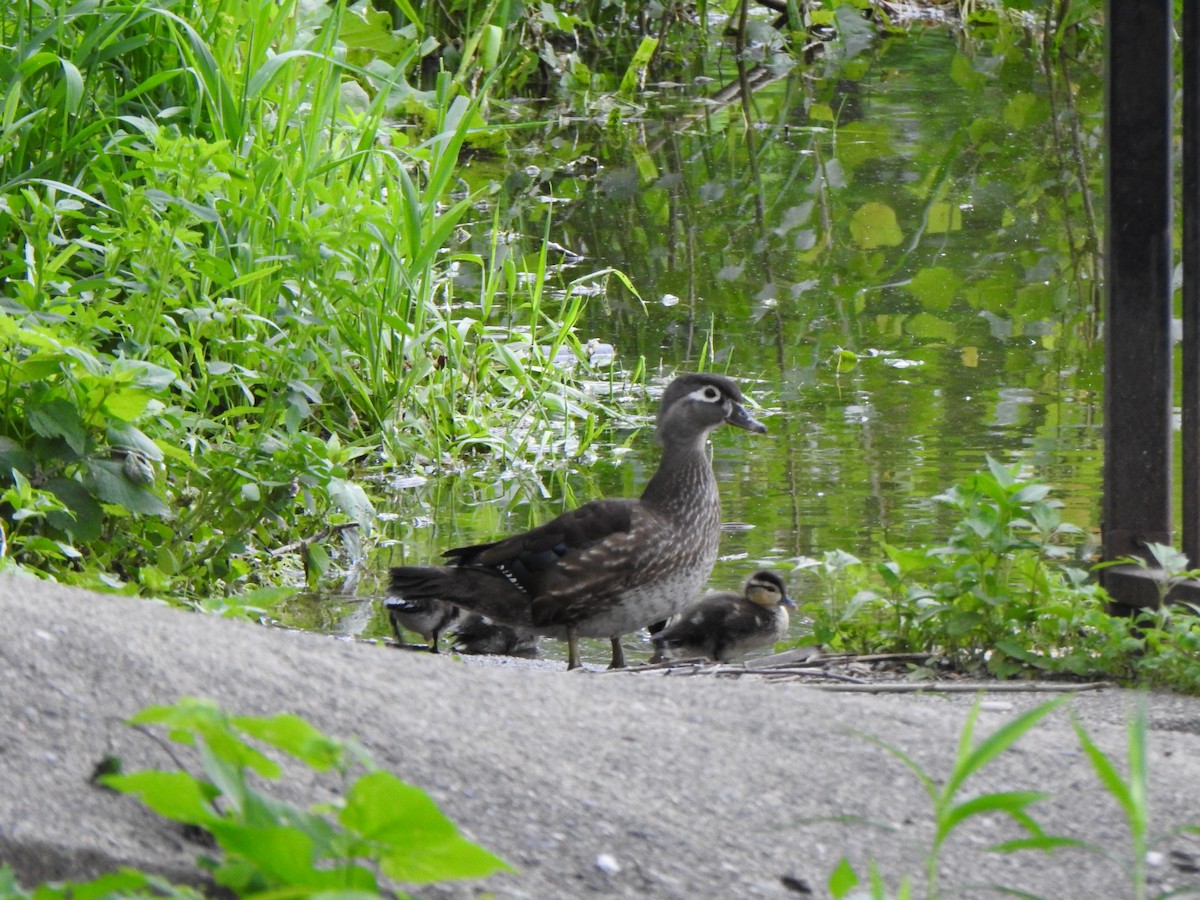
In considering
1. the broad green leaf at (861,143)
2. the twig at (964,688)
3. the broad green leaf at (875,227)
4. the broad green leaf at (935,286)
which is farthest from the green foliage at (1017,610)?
the broad green leaf at (861,143)

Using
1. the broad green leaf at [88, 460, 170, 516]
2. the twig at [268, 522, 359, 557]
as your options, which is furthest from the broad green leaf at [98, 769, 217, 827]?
the twig at [268, 522, 359, 557]

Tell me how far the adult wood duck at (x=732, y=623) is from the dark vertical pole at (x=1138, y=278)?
1140mm

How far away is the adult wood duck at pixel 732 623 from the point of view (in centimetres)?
532

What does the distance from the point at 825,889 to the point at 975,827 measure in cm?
36

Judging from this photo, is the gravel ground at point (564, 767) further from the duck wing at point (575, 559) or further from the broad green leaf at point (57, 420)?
the duck wing at point (575, 559)

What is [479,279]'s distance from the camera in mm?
9156

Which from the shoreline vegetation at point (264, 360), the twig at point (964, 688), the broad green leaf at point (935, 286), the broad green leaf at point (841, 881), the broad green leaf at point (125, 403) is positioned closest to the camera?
the broad green leaf at point (841, 881)

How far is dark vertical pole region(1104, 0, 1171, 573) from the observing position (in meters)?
4.26

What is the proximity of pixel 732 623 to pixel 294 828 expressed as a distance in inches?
135

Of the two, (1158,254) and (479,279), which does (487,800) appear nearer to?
(1158,254)

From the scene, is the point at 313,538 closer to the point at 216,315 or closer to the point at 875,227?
the point at 216,315

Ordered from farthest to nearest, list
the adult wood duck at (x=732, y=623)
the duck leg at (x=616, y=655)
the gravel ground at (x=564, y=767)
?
1. the adult wood duck at (x=732, y=623)
2. the duck leg at (x=616, y=655)
3. the gravel ground at (x=564, y=767)

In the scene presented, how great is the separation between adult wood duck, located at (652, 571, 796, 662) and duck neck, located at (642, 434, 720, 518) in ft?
0.86

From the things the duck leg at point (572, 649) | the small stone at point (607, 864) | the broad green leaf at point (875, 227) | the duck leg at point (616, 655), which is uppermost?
the broad green leaf at point (875, 227)
